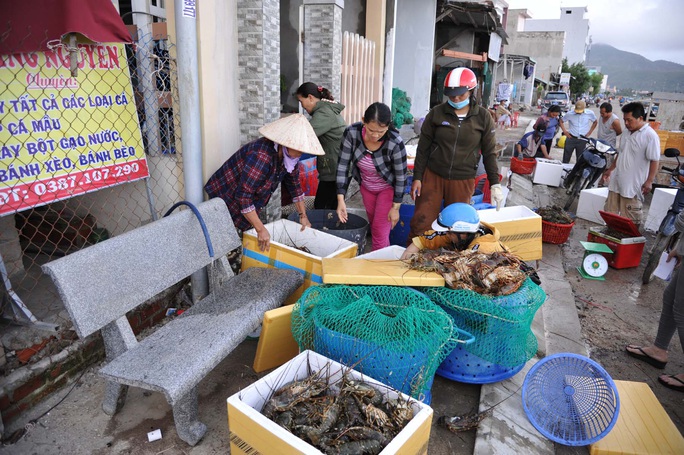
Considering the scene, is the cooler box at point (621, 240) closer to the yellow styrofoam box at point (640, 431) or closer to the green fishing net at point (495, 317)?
the yellow styrofoam box at point (640, 431)

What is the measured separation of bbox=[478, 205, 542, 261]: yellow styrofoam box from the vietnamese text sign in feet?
Answer: 12.0

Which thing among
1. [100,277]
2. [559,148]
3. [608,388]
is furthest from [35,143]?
[559,148]

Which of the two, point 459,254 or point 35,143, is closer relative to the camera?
point 35,143

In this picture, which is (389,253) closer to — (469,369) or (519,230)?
(469,369)

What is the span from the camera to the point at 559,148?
51.0 feet

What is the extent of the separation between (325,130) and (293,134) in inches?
60.0

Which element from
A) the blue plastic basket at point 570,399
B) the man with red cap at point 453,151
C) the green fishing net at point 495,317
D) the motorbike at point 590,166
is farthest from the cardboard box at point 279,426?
the motorbike at point 590,166

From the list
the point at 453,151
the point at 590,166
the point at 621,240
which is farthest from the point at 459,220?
the point at 590,166

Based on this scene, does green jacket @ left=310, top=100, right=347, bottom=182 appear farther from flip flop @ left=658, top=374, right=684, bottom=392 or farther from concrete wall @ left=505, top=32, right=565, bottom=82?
concrete wall @ left=505, top=32, right=565, bottom=82

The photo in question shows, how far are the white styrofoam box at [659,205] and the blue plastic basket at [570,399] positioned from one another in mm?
5469

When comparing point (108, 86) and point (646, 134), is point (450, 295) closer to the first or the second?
point (108, 86)

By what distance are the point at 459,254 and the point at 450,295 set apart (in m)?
0.39

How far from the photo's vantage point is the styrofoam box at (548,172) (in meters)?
9.98

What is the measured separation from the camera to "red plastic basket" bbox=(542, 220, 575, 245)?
254 inches
